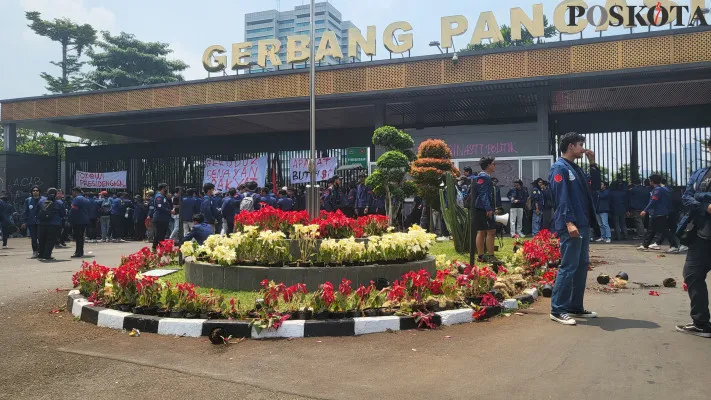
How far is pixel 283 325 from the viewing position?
5367 mm

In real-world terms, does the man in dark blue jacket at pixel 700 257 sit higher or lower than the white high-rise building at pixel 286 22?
lower

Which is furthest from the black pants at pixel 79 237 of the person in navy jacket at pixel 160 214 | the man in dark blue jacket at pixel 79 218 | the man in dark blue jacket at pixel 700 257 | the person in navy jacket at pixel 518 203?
the man in dark blue jacket at pixel 700 257

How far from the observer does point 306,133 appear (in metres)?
27.4

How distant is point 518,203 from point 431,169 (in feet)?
9.50

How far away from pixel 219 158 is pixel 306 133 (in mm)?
4535

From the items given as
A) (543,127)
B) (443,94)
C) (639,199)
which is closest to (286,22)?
(443,94)

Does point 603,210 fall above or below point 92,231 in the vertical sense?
above

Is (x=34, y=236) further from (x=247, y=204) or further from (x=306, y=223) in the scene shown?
(x=306, y=223)

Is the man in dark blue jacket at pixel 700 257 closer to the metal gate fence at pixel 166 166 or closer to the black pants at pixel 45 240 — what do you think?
the black pants at pixel 45 240

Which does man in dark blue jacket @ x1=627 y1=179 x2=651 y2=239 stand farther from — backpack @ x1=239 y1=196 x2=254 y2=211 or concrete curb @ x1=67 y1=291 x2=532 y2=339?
concrete curb @ x1=67 y1=291 x2=532 y2=339

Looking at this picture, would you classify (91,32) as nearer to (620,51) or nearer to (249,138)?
(249,138)

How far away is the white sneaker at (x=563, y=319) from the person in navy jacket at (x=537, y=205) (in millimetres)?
10846

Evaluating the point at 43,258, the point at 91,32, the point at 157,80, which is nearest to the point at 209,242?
the point at 43,258

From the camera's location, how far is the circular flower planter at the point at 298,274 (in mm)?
6902
